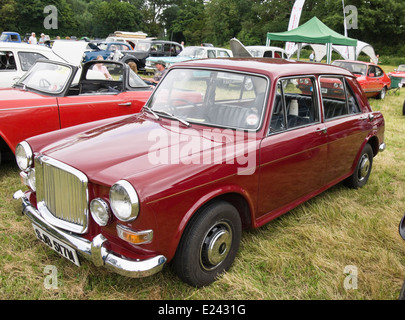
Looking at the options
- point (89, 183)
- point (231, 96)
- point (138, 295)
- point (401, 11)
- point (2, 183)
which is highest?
point (401, 11)

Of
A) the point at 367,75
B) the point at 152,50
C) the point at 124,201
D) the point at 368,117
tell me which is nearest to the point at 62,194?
the point at 124,201

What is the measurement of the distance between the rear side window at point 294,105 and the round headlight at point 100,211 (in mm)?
1530

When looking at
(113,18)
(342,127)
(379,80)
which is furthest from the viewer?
(113,18)

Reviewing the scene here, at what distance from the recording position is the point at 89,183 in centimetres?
225

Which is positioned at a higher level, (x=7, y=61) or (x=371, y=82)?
(x=7, y=61)

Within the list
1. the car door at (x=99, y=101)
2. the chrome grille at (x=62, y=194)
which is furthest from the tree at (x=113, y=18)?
the chrome grille at (x=62, y=194)

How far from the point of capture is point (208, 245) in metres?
2.47

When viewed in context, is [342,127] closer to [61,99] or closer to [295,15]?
[61,99]

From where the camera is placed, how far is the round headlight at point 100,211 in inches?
85.4

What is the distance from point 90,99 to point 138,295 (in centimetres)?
314

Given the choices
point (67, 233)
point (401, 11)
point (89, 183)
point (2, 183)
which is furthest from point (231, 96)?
point (401, 11)

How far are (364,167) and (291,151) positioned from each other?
6.58 feet

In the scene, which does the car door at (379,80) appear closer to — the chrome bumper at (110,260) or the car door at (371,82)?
the car door at (371,82)

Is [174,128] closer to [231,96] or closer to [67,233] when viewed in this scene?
[231,96]
